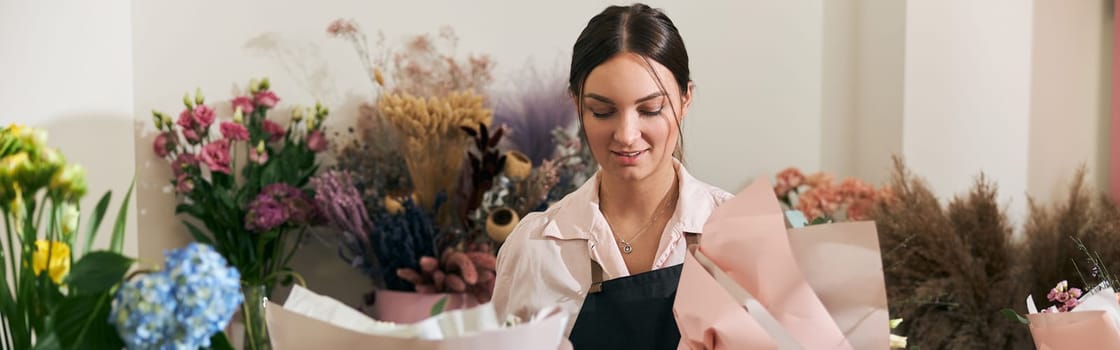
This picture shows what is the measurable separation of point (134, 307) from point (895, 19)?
105 inches

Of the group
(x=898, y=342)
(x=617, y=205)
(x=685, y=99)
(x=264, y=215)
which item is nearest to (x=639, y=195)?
(x=617, y=205)

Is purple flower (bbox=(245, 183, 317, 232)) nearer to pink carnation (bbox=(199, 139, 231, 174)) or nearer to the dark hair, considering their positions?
pink carnation (bbox=(199, 139, 231, 174))

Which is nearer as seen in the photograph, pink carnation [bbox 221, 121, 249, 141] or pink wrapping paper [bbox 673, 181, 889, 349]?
pink wrapping paper [bbox 673, 181, 889, 349]

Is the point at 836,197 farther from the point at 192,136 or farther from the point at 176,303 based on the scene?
the point at 176,303

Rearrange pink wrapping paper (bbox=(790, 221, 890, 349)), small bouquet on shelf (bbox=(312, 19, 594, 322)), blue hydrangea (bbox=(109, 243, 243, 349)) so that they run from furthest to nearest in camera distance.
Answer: small bouquet on shelf (bbox=(312, 19, 594, 322))
pink wrapping paper (bbox=(790, 221, 890, 349))
blue hydrangea (bbox=(109, 243, 243, 349))

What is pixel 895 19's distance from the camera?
293 cm

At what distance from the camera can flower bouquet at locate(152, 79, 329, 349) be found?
271cm

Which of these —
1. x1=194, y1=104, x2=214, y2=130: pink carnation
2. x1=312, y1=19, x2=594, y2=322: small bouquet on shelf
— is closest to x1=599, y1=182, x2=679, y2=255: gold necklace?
x1=312, y1=19, x2=594, y2=322: small bouquet on shelf

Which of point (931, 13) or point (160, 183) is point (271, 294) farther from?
point (931, 13)

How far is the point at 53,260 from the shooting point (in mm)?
690

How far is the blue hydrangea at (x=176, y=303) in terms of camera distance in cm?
56

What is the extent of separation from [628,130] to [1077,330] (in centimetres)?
51

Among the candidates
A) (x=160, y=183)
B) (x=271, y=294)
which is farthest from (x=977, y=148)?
(x=160, y=183)

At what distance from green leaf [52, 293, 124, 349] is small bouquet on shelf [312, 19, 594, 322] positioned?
187 cm
